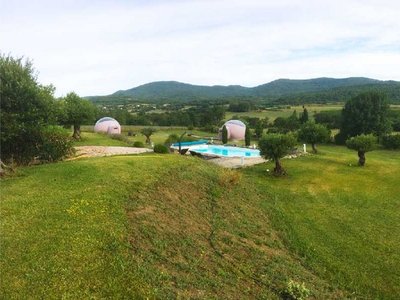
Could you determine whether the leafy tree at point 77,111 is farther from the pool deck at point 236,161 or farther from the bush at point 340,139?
the bush at point 340,139

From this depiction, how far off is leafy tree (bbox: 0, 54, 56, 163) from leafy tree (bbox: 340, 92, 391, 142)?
52.4 m

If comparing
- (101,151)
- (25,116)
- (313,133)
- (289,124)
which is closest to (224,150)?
(313,133)

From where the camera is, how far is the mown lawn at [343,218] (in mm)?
15831

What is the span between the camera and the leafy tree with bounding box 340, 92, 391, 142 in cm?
6312

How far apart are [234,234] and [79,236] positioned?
7.48 m

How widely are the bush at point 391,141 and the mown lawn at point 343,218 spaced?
24.3m

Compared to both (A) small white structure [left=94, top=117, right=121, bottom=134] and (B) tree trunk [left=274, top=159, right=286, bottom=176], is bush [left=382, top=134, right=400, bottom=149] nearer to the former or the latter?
(B) tree trunk [left=274, top=159, right=286, bottom=176]

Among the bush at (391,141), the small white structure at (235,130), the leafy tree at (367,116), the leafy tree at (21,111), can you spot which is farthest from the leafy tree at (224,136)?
the leafy tree at (21,111)

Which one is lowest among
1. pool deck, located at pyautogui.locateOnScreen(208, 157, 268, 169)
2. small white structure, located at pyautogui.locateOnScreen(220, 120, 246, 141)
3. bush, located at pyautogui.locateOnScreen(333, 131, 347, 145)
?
bush, located at pyautogui.locateOnScreen(333, 131, 347, 145)

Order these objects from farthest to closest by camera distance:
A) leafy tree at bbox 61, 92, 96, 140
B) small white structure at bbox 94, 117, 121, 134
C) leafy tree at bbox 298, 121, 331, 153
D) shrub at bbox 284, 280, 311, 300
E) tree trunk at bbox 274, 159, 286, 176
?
small white structure at bbox 94, 117, 121, 134 < leafy tree at bbox 61, 92, 96, 140 < leafy tree at bbox 298, 121, 331, 153 < tree trunk at bbox 274, 159, 286, 176 < shrub at bbox 284, 280, 311, 300

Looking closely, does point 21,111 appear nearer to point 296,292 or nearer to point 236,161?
point 296,292

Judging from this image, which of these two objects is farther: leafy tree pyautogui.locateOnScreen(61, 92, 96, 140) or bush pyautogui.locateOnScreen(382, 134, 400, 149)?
bush pyautogui.locateOnScreen(382, 134, 400, 149)

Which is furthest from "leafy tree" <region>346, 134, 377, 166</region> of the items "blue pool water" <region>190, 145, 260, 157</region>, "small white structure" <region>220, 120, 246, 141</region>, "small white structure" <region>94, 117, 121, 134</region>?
"small white structure" <region>94, 117, 121, 134</region>

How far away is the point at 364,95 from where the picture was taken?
65750 mm
